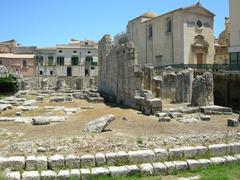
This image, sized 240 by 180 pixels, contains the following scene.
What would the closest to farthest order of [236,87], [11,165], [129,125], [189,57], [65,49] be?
[11,165] < [129,125] < [236,87] < [189,57] < [65,49]

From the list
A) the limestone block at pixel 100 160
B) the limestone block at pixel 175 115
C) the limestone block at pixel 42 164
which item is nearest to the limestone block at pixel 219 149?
the limestone block at pixel 100 160

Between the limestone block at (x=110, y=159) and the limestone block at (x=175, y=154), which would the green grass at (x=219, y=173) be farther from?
the limestone block at (x=110, y=159)

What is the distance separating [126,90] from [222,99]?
11.4 metres

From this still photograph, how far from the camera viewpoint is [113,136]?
1014 centimetres

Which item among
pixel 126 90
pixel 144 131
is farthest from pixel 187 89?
pixel 144 131

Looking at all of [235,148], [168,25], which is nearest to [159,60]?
[168,25]

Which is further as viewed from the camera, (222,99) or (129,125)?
(222,99)

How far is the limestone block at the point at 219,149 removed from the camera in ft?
28.0

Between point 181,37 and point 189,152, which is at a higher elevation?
point 181,37

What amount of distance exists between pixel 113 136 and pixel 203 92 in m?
8.64

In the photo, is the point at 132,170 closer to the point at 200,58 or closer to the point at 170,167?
the point at 170,167

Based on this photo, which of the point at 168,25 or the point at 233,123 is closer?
the point at 233,123

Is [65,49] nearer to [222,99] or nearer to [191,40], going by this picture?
[191,40]

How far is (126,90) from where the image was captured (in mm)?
21516
